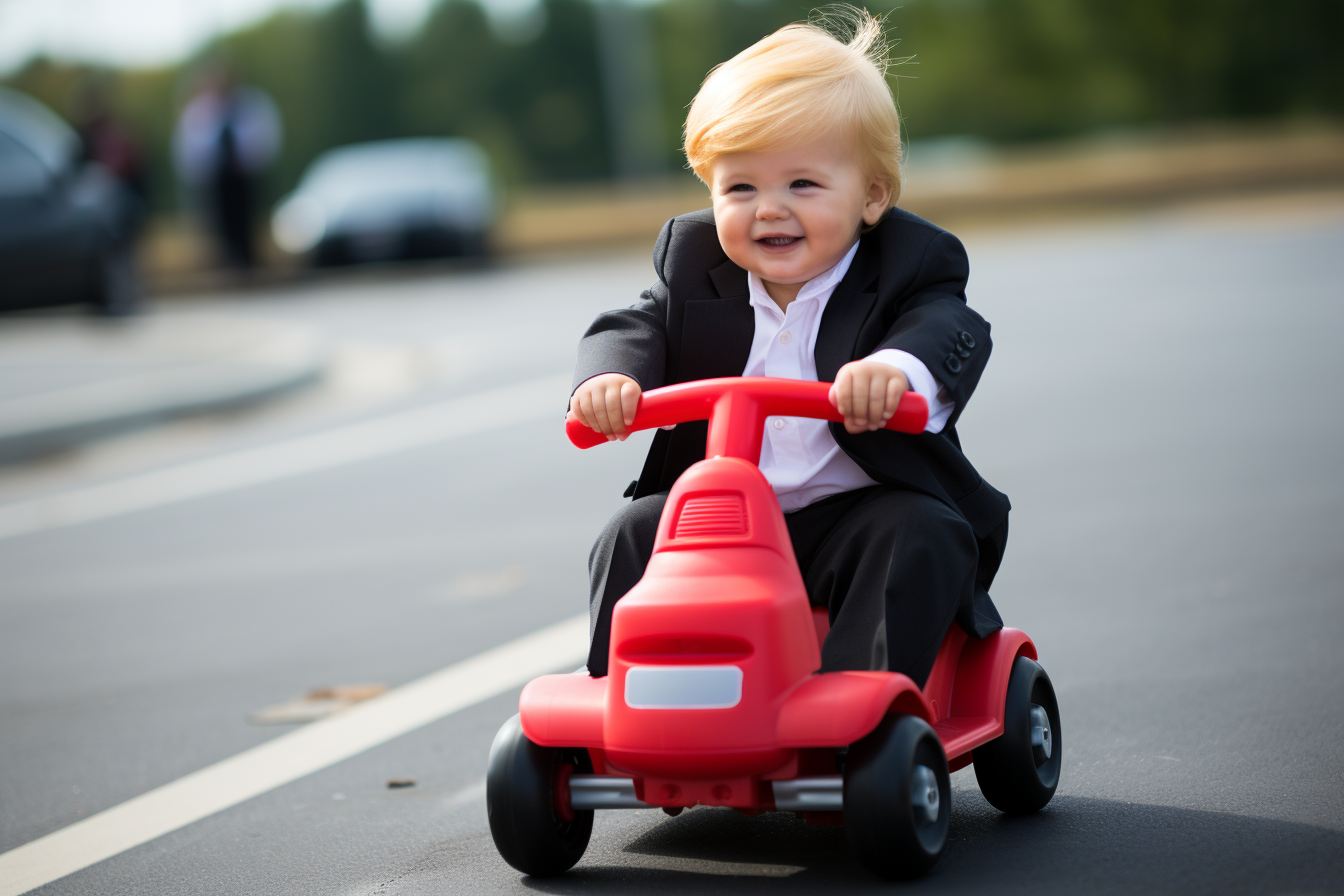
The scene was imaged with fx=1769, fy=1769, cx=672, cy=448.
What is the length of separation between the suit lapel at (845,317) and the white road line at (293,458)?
556cm

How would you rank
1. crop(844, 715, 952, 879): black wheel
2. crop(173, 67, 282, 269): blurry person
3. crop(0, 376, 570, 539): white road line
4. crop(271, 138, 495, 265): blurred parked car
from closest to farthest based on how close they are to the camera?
crop(844, 715, 952, 879): black wheel, crop(0, 376, 570, 539): white road line, crop(173, 67, 282, 269): blurry person, crop(271, 138, 495, 265): blurred parked car

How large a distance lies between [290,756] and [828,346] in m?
1.78

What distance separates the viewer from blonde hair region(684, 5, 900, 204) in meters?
3.13

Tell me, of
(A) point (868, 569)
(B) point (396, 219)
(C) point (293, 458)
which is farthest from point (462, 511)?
(B) point (396, 219)

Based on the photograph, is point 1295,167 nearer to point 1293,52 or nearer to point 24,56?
point 1293,52

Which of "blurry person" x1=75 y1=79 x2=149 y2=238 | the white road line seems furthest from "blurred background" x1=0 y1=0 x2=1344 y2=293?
the white road line

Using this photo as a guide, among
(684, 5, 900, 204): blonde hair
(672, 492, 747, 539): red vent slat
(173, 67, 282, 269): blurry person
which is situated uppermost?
(173, 67, 282, 269): blurry person

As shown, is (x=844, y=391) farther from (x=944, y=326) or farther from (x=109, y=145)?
(x=109, y=145)

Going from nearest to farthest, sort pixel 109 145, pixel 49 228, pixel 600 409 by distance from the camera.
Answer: pixel 600 409 < pixel 49 228 < pixel 109 145

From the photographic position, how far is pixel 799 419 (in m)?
3.28

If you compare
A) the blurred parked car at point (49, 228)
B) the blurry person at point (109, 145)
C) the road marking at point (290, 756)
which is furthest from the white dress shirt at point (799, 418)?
the blurry person at point (109, 145)

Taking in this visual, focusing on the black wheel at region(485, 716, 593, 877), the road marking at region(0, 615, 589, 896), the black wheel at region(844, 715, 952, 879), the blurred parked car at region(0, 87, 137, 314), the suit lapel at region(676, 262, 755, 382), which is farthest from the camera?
the blurred parked car at region(0, 87, 137, 314)

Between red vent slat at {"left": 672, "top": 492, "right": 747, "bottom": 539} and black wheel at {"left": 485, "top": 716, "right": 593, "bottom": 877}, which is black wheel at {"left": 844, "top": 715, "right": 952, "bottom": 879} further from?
black wheel at {"left": 485, "top": 716, "right": 593, "bottom": 877}

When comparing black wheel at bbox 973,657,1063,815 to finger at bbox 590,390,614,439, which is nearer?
finger at bbox 590,390,614,439
